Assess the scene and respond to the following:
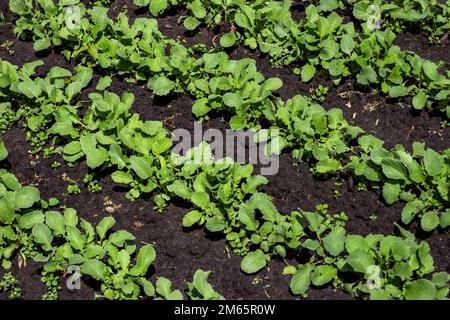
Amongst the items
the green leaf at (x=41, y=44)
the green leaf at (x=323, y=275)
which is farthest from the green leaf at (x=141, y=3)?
the green leaf at (x=323, y=275)

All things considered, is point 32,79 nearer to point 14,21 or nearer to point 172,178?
point 14,21

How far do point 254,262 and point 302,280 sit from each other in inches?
13.2

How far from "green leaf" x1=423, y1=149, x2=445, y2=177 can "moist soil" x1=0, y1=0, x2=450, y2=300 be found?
35 centimetres

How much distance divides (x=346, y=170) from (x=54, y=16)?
9.67 ft

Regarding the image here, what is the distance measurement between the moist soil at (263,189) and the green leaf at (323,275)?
106 mm

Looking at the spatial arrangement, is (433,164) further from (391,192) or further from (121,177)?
(121,177)

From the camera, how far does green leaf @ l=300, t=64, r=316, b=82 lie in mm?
5047

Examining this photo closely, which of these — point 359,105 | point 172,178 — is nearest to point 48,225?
point 172,178

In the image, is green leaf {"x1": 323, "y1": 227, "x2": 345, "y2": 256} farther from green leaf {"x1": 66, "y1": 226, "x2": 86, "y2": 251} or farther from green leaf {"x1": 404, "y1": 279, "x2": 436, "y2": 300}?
green leaf {"x1": 66, "y1": 226, "x2": 86, "y2": 251}

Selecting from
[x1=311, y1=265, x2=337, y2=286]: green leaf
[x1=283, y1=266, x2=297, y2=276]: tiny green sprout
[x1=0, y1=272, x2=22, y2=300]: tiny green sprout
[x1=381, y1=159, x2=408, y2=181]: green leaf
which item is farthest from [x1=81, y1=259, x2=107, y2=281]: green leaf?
[x1=381, y1=159, x2=408, y2=181]: green leaf

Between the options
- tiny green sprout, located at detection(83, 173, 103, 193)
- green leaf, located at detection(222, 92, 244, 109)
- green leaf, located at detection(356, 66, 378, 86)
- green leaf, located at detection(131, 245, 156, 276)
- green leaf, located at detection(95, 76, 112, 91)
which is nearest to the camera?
green leaf, located at detection(131, 245, 156, 276)

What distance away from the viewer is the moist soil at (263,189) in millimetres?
4090

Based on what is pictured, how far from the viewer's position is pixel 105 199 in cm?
453

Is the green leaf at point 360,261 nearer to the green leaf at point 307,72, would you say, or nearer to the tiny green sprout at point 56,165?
the green leaf at point 307,72
